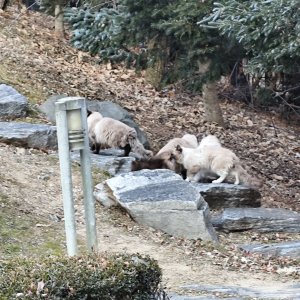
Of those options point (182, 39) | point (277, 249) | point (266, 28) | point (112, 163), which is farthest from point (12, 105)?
point (277, 249)

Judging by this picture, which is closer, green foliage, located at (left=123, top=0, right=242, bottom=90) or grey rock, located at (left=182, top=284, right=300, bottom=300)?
grey rock, located at (left=182, top=284, right=300, bottom=300)

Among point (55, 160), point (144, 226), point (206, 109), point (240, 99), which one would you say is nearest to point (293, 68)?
point (144, 226)

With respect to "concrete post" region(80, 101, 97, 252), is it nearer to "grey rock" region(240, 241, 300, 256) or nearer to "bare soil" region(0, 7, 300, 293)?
"bare soil" region(0, 7, 300, 293)

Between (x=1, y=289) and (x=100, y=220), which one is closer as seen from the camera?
(x=1, y=289)

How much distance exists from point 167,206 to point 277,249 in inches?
64.3

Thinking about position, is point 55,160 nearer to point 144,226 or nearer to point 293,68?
point 144,226

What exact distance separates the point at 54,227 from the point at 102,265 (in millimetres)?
4935

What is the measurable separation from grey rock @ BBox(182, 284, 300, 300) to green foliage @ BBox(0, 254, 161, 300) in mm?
2446

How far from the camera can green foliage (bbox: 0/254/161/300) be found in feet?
14.7

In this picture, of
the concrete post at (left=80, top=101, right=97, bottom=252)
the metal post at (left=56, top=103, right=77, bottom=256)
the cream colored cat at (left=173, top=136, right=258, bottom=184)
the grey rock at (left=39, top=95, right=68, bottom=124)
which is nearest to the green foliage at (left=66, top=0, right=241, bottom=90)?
the grey rock at (left=39, top=95, right=68, bottom=124)

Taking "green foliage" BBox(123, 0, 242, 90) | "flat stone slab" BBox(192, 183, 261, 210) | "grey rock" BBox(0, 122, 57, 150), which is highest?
"green foliage" BBox(123, 0, 242, 90)

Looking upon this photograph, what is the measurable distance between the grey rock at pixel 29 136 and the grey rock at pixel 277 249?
15.6ft

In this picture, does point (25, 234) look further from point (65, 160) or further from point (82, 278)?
point (82, 278)

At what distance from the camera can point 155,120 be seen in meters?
19.6
